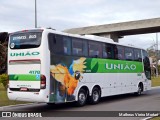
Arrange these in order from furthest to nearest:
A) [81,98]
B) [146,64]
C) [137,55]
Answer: [146,64] < [137,55] < [81,98]

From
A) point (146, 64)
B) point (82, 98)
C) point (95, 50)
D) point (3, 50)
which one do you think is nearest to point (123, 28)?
point (3, 50)

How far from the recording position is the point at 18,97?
14.1m

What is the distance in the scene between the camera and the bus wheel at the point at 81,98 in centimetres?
1579

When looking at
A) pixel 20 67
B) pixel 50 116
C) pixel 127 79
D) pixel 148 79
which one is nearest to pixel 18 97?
pixel 20 67

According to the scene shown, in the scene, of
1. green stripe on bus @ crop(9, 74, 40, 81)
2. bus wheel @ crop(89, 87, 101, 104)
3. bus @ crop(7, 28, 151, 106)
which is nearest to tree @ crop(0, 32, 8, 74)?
bus @ crop(7, 28, 151, 106)

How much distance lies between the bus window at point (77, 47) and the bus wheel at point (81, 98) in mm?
1809

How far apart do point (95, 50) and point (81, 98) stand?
9.38 ft

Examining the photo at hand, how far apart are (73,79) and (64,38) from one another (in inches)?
78.2

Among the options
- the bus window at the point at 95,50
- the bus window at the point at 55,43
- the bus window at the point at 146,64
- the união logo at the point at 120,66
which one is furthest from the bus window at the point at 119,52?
the bus window at the point at 55,43

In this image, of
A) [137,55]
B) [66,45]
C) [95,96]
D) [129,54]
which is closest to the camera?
[66,45]

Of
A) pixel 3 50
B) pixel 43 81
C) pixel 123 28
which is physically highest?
pixel 123 28

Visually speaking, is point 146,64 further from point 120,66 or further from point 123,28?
point 123,28

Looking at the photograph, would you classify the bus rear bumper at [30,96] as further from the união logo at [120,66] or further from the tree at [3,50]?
the tree at [3,50]

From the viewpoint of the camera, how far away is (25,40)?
1437 centimetres
